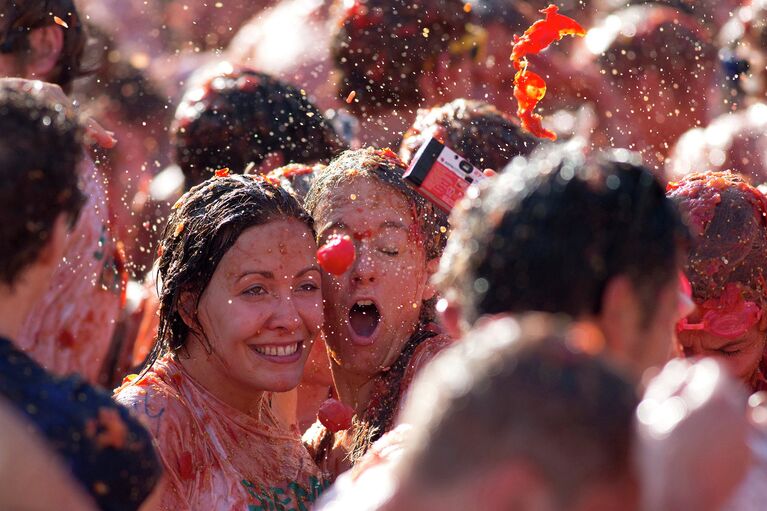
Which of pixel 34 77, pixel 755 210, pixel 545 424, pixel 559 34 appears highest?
pixel 34 77

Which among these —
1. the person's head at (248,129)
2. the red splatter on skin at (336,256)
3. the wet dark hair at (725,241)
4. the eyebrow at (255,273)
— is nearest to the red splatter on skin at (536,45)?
the person's head at (248,129)

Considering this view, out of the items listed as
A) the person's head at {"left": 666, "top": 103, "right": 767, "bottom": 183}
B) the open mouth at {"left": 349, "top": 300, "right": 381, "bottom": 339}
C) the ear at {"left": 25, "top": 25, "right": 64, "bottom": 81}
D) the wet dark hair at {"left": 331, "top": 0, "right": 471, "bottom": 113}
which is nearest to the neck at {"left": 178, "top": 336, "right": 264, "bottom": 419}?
the open mouth at {"left": 349, "top": 300, "right": 381, "bottom": 339}

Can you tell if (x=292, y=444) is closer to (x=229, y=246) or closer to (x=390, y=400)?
(x=390, y=400)

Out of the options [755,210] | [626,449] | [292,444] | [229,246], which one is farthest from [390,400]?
[626,449]

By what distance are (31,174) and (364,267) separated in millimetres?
1768

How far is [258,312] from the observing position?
11.6 ft

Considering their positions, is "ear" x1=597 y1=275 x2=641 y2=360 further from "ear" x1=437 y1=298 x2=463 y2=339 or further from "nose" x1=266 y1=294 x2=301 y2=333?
"nose" x1=266 y1=294 x2=301 y2=333

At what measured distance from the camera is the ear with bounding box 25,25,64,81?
16.1ft

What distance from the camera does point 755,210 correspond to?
12.6 feet

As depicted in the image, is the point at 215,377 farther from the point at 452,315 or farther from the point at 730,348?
the point at 730,348

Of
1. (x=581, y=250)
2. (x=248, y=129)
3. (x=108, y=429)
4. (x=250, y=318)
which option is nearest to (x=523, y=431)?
(x=581, y=250)

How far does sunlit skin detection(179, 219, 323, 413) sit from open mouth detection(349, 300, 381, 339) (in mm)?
307

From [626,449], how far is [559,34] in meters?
3.31

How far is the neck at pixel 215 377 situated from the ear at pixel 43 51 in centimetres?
187
